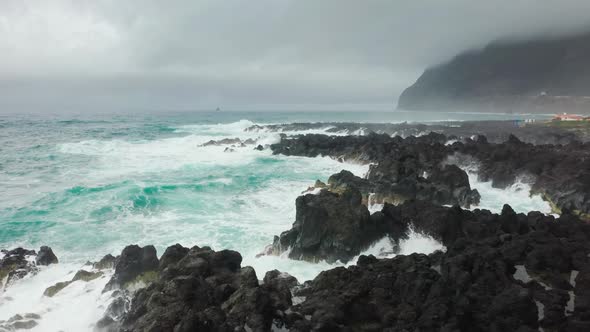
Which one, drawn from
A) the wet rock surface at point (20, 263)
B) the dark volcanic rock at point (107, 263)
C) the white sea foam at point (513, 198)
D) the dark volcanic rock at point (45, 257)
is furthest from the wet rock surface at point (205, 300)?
the white sea foam at point (513, 198)

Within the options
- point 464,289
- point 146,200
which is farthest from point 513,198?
point 146,200

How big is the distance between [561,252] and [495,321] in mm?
4769

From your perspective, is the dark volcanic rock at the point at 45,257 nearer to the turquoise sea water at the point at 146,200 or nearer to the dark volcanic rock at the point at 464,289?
the turquoise sea water at the point at 146,200

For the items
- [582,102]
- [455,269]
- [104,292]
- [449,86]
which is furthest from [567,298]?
[449,86]

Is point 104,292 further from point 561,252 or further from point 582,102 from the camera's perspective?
point 582,102

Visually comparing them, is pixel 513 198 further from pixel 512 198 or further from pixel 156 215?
pixel 156 215

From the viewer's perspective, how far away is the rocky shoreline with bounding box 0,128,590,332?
7.71 metres

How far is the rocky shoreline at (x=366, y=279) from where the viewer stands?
771 centimetres

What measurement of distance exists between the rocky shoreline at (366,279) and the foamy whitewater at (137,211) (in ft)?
1.99

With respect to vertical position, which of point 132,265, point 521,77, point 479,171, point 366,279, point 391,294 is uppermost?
point 521,77

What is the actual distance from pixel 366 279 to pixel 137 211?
14.7 meters

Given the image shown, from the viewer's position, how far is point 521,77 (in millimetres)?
162250

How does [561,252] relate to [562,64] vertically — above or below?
below

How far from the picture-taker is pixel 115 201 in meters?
20.9
